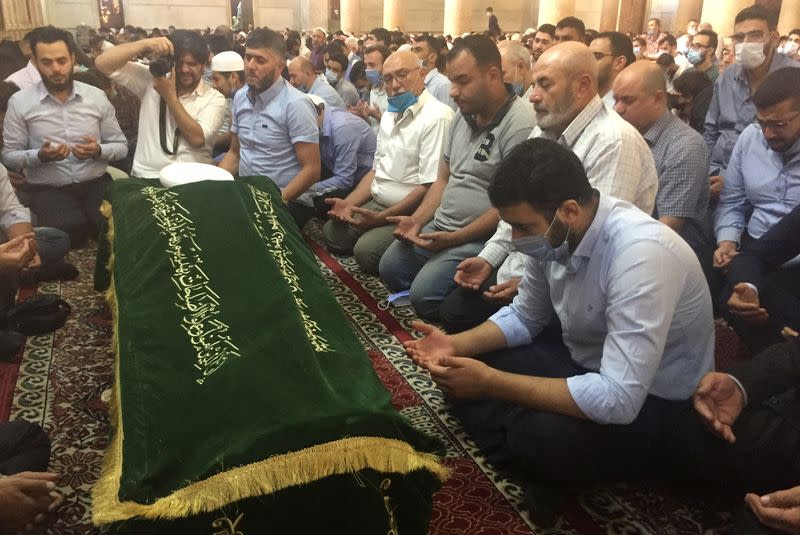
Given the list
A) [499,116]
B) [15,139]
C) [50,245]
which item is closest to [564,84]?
[499,116]

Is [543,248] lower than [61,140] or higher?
higher

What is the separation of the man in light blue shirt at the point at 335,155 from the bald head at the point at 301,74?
0.86 m

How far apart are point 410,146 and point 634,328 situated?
8.57 ft

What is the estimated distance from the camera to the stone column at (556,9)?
14.5 metres

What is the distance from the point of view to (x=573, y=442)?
2.12 meters

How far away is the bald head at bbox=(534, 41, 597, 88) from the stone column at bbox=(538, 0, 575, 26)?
12.4m

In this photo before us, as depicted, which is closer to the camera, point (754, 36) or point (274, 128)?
point (274, 128)

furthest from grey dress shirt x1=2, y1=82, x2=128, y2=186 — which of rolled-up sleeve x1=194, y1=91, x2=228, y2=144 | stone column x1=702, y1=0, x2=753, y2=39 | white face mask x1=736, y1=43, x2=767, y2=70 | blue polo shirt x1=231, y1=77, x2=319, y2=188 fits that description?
stone column x1=702, y1=0, x2=753, y2=39

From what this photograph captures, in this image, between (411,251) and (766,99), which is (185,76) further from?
(766,99)

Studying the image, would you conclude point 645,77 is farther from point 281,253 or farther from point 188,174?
point 188,174

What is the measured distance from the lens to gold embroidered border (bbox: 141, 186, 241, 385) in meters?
2.12

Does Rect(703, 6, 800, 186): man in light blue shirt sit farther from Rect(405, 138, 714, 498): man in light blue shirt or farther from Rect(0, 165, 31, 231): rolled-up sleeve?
Rect(0, 165, 31, 231): rolled-up sleeve

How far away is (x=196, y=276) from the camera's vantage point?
2.55 metres

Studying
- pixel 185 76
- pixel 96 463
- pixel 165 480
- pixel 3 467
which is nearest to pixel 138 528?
pixel 165 480
